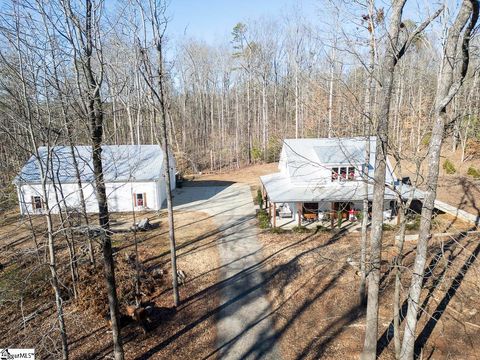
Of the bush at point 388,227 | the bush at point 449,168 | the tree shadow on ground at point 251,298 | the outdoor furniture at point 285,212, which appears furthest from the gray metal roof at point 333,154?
the bush at point 449,168

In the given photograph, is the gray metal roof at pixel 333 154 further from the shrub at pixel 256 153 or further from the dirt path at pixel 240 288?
the shrub at pixel 256 153

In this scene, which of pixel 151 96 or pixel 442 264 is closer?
pixel 151 96

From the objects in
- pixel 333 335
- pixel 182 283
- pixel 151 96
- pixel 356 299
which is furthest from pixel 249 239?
pixel 151 96

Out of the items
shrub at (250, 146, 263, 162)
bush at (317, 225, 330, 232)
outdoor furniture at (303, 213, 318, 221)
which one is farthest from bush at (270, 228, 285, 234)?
shrub at (250, 146, 263, 162)

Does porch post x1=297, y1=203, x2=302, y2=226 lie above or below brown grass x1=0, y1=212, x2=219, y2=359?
above

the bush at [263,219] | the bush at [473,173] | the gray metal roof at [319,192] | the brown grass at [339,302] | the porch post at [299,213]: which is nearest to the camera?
the brown grass at [339,302]

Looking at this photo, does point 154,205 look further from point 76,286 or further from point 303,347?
point 303,347

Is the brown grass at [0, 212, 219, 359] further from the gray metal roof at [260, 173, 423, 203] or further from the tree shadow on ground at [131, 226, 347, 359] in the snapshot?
the gray metal roof at [260, 173, 423, 203]
